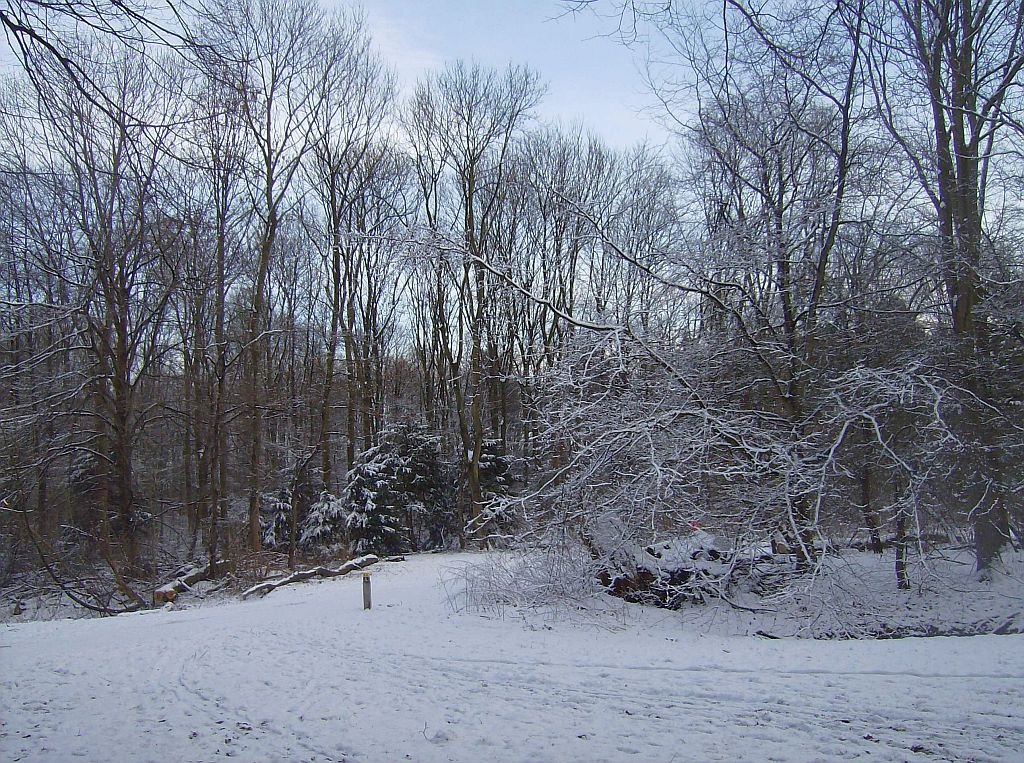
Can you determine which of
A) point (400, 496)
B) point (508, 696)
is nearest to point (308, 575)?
point (400, 496)

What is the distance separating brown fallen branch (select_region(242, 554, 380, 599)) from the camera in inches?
543

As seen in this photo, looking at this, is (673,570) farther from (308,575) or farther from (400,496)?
(400,496)

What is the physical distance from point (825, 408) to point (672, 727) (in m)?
6.54

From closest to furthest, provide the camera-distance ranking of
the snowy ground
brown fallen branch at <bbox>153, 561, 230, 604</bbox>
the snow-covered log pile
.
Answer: the snowy ground < the snow-covered log pile < brown fallen branch at <bbox>153, 561, 230, 604</bbox>

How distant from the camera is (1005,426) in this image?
29.5ft

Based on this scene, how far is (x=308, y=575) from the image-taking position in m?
15.3

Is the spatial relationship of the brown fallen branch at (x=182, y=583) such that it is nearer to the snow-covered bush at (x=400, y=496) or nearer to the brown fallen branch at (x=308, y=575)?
the brown fallen branch at (x=308, y=575)

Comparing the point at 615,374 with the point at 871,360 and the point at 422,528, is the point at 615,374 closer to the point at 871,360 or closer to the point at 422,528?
the point at 871,360

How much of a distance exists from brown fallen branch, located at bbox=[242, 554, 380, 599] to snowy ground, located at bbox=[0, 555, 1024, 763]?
5.00 meters

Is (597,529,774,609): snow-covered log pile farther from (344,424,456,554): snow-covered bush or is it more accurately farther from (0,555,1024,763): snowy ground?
(344,424,456,554): snow-covered bush

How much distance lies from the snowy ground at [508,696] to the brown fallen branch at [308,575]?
16.4 ft

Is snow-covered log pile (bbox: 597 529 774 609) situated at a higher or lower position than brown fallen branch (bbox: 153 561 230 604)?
higher

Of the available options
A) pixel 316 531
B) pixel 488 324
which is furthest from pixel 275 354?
pixel 488 324

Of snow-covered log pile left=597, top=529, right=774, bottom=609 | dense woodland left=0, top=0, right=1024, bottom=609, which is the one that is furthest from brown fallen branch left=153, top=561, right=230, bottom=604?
snow-covered log pile left=597, top=529, right=774, bottom=609
